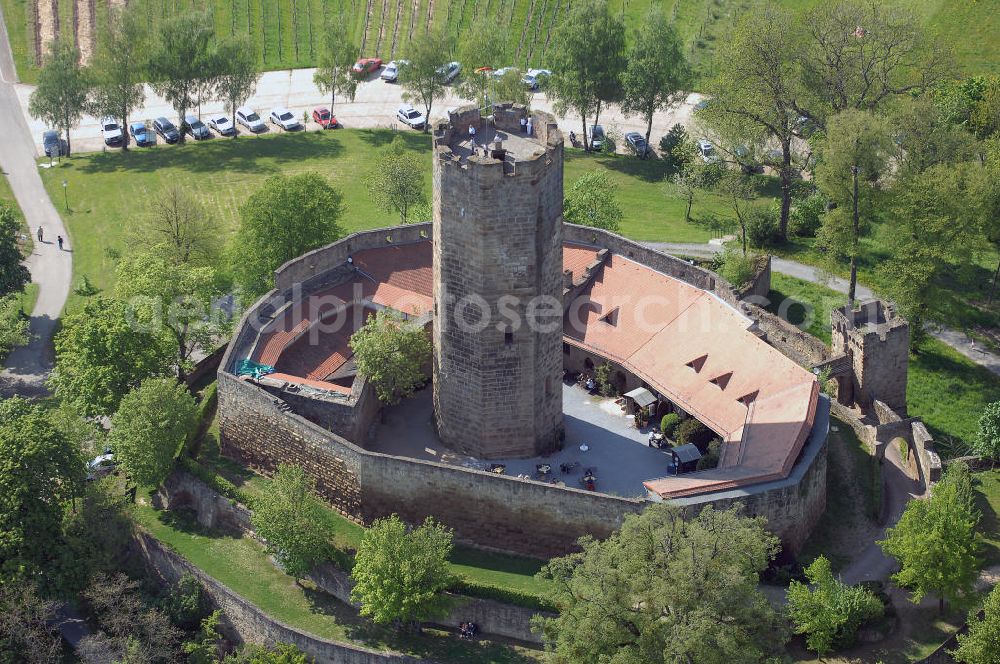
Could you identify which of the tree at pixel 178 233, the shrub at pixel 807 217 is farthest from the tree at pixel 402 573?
the shrub at pixel 807 217

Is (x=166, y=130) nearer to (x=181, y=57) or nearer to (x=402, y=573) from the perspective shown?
(x=181, y=57)

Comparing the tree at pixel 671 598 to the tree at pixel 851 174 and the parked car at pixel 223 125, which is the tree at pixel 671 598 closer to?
the tree at pixel 851 174

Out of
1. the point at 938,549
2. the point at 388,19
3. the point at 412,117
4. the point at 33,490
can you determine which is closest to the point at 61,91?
the point at 412,117

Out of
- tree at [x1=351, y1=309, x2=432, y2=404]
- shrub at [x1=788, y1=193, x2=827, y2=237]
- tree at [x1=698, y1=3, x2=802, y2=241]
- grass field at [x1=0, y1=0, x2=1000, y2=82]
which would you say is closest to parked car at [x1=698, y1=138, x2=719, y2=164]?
tree at [x1=698, y1=3, x2=802, y2=241]

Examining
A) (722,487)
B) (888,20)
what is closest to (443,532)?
(722,487)

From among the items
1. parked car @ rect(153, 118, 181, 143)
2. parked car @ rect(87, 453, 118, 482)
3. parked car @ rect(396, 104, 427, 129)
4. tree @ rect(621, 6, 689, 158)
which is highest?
tree @ rect(621, 6, 689, 158)

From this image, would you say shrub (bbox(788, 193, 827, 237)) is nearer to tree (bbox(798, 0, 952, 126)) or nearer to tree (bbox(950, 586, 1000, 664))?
tree (bbox(798, 0, 952, 126))
